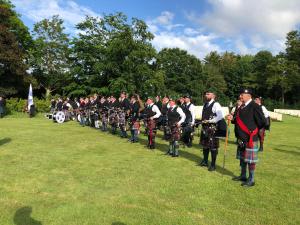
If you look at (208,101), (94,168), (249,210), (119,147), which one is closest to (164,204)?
(249,210)

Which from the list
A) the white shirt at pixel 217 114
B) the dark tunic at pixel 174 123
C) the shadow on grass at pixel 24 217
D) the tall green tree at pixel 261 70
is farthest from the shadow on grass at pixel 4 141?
the tall green tree at pixel 261 70

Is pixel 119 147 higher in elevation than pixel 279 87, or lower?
lower

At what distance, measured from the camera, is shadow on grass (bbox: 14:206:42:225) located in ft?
17.3

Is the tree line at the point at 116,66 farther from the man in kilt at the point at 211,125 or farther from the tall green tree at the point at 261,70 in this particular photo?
the man in kilt at the point at 211,125

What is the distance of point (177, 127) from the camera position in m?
11.0

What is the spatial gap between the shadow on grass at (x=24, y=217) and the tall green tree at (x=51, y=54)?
4528 centimetres

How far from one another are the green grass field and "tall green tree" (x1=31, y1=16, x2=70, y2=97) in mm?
40279

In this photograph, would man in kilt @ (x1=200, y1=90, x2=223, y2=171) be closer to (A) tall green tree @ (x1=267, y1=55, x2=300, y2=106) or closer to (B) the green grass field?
(B) the green grass field

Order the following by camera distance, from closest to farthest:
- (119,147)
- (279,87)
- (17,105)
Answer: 1. (119,147)
2. (17,105)
3. (279,87)

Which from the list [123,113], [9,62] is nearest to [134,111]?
[123,113]

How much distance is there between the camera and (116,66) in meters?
38.8

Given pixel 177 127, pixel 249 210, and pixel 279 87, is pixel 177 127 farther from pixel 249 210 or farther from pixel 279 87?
pixel 279 87

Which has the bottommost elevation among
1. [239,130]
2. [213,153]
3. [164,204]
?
[164,204]

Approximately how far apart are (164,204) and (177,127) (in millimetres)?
4946
